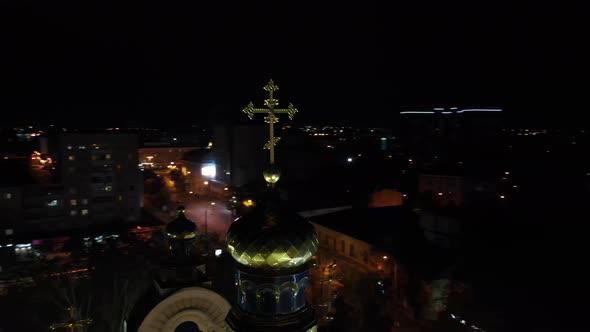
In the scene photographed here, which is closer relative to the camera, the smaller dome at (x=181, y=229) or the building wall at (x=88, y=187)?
the smaller dome at (x=181, y=229)

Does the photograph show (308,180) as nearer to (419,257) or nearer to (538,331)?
(419,257)

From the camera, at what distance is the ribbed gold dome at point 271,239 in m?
4.38

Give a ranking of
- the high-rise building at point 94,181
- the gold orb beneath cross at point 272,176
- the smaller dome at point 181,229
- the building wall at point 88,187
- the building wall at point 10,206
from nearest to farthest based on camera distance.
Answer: the gold orb beneath cross at point 272,176, the smaller dome at point 181,229, the building wall at point 10,206, the building wall at point 88,187, the high-rise building at point 94,181

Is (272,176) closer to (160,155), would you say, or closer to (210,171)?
(210,171)

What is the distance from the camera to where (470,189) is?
27844mm

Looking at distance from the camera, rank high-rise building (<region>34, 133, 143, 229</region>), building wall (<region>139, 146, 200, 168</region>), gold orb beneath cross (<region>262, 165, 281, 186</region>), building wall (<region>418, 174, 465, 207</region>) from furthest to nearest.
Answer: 1. building wall (<region>139, 146, 200, 168</region>)
2. high-rise building (<region>34, 133, 143, 229</region>)
3. building wall (<region>418, 174, 465, 207</region>)
4. gold orb beneath cross (<region>262, 165, 281, 186</region>)

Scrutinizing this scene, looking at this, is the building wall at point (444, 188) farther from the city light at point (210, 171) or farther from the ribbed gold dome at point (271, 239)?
the ribbed gold dome at point (271, 239)

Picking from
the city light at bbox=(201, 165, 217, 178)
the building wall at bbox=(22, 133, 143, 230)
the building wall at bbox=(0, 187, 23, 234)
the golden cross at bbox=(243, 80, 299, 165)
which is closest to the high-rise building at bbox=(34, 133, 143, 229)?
the building wall at bbox=(22, 133, 143, 230)

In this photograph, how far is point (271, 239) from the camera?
14.4 feet

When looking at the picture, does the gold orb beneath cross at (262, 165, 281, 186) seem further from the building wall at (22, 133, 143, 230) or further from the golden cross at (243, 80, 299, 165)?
the building wall at (22, 133, 143, 230)

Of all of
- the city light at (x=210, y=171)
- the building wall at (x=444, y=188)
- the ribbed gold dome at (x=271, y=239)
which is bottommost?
the city light at (x=210, y=171)

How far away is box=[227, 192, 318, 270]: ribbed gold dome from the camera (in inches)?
172

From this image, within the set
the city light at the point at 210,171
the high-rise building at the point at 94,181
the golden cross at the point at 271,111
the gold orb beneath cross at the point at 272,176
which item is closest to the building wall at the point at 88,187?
the high-rise building at the point at 94,181

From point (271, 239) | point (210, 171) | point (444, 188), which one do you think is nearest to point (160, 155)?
point (210, 171)
